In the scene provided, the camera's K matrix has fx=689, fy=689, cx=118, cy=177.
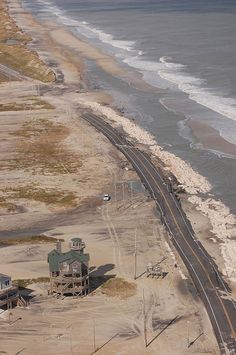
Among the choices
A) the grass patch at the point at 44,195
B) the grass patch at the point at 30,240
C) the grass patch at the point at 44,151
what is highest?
the grass patch at the point at 44,151

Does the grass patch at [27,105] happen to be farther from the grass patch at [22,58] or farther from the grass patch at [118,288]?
the grass patch at [118,288]

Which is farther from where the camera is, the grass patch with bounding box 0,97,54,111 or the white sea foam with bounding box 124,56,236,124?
the grass patch with bounding box 0,97,54,111

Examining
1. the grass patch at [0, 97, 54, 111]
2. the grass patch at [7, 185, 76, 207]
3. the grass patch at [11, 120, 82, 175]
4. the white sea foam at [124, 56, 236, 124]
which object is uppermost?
the white sea foam at [124, 56, 236, 124]

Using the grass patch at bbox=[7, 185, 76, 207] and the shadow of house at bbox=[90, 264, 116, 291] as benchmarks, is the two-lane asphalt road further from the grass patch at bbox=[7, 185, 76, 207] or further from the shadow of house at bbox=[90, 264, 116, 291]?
the grass patch at bbox=[7, 185, 76, 207]

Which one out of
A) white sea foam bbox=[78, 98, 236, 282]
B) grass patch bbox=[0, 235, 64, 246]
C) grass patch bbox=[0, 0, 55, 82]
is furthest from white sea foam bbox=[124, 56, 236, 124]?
grass patch bbox=[0, 235, 64, 246]

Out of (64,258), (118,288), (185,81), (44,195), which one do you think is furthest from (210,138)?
(64,258)

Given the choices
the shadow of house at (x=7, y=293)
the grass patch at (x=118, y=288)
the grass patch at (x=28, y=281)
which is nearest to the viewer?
the shadow of house at (x=7, y=293)

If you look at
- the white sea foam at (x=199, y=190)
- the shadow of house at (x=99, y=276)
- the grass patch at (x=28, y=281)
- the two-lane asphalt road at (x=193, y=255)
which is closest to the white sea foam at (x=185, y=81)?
the white sea foam at (x=199, y=190)

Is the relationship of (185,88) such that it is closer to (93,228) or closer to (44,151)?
(44,151)
